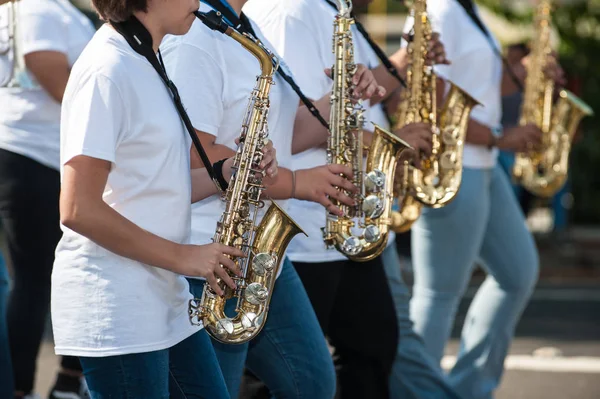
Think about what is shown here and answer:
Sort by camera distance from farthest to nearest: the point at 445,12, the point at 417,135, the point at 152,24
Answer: the point at 445,12 → the point at 417,135 → the point at 152,24

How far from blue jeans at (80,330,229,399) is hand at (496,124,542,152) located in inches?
103

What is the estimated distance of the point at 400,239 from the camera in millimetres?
9180

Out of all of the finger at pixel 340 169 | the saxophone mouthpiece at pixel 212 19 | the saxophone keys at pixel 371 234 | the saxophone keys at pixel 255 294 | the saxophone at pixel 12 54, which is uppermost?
the saxophone mouthpiece at pixel 212 19

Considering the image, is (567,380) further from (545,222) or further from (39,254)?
(545,222)

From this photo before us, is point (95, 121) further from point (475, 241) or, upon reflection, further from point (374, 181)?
point (475, 241)

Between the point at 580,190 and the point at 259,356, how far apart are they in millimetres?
8554

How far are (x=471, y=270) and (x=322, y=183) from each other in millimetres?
1801

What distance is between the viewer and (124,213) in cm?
281

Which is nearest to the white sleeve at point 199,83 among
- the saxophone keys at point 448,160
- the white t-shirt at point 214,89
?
the white t-shirt at point 214,89

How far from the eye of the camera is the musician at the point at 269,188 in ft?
10.8

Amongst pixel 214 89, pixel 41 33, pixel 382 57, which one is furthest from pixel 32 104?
pixel 214 89

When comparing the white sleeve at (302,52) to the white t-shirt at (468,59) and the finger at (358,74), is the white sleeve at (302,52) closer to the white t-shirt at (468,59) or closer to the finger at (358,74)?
the finger at (358,74)

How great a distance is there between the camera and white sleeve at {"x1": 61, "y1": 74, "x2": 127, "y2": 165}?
106 inches

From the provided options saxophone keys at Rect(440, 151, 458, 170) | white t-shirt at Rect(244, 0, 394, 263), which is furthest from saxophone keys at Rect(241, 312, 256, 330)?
saxophone keys at Rect(440, 151, 458, 170)
